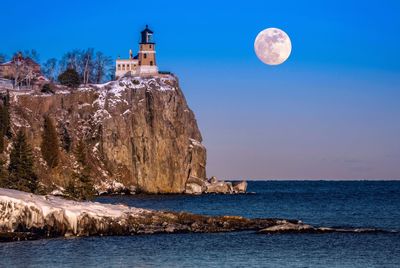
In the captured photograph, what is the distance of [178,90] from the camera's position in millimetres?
187250

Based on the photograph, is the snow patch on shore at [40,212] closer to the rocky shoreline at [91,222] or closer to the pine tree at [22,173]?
the rocky shoreline at [91,222]

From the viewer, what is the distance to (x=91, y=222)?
225 feet

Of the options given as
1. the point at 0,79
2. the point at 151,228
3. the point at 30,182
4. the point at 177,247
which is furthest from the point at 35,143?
the point at 177,247

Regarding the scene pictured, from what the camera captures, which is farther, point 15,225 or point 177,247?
point 15,225

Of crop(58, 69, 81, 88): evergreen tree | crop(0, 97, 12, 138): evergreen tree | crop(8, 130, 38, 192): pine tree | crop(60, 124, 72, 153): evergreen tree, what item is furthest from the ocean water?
crop(58, 69, 81, 88): evergreen tree

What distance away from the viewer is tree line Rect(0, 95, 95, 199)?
8791cm

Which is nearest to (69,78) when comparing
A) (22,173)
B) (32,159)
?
(32,159)

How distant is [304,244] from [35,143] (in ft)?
324

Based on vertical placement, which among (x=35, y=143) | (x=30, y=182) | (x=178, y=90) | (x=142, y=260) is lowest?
(x=142, y=260)

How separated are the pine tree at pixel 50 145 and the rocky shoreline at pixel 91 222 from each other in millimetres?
77970

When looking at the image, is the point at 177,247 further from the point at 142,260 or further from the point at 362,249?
the point at 362,249

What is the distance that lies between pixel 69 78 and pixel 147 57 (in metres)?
18.3

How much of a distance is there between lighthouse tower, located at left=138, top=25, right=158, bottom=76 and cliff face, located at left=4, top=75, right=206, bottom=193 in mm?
9090

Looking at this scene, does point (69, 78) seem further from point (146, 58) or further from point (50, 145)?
point (50, 145)
